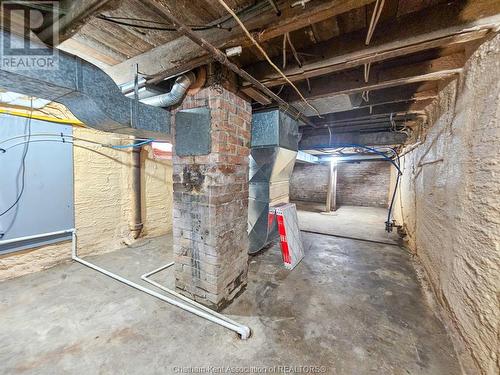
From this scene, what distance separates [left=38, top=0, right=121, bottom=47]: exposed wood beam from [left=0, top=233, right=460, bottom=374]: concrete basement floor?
5.46 ft

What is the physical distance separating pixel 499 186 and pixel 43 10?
2176mm

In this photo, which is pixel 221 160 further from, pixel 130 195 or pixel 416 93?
pixel 130 195

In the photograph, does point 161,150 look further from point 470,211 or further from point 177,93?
point 470,211

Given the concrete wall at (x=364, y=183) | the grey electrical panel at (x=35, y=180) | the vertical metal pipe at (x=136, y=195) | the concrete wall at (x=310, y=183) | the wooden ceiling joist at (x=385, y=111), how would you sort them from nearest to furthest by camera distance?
the grey electrical panel at (x=35, y=180)
the wooden ceiling joist at (x=385, y=111)
the vertical metal pipe at (x=136, y=195)
the concrete wall at (x=364, y=183)
the concrete wall at (x=310, y=183)

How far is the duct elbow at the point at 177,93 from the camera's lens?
1403mm

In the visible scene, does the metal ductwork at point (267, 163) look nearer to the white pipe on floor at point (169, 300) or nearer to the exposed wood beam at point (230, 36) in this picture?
the exposed wood beam at point (230, 36)

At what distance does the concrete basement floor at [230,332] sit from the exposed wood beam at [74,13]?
1.66 metres

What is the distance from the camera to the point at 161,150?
123 inches

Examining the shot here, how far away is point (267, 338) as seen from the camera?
1.27m

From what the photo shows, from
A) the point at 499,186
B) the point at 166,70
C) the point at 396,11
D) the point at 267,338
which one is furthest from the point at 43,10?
the point at 499,186

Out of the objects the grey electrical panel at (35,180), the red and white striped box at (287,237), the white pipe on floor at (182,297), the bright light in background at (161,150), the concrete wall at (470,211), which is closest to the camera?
the concrete wall at (470,211)

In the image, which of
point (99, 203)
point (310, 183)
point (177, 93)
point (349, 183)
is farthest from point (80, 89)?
point (349, 183)

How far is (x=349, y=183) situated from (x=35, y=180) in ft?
26.8

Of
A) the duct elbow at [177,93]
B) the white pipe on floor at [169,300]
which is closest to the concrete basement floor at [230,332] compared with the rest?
the white pipe on floor at [169,300]
